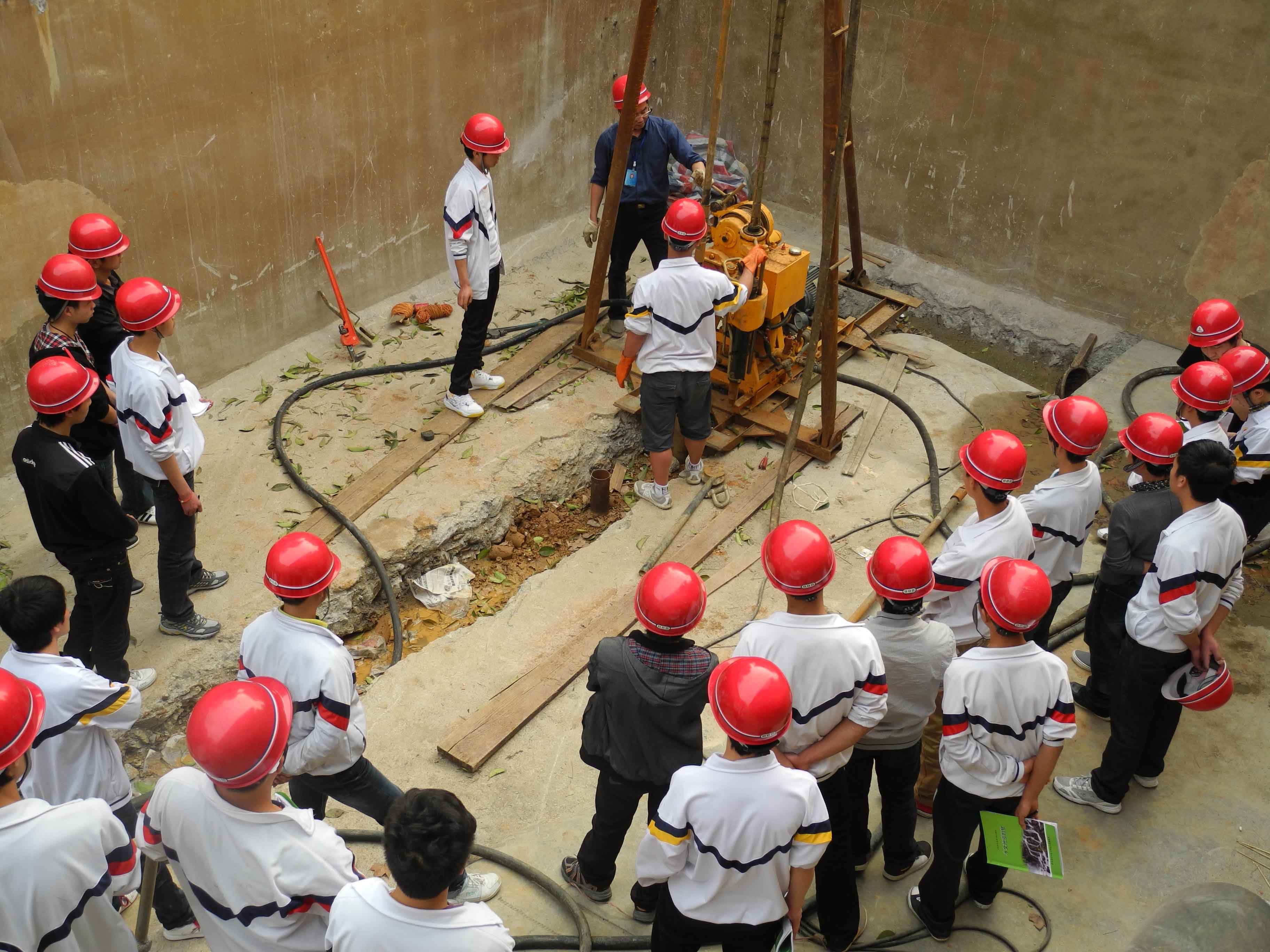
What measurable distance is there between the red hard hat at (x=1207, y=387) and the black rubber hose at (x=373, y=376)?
481cm

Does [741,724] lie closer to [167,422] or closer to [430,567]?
[167,422]

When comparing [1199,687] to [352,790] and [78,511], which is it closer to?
[352,790]

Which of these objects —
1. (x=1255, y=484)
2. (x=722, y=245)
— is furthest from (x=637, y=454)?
(x=1255, y=484)

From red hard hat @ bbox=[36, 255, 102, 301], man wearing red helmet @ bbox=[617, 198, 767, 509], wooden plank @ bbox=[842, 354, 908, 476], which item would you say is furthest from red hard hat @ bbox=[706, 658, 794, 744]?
wooden plank @ bbox=[842, 354, 908, 476]

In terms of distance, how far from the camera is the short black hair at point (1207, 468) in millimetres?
4672

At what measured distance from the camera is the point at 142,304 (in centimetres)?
522

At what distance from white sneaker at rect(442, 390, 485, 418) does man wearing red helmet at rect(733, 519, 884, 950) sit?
4.41m

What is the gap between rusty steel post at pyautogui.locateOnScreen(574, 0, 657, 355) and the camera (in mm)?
7555

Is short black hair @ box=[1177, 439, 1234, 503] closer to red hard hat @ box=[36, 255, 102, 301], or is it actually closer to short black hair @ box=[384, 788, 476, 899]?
short black hair @ box=[384, 788, 476, 899]

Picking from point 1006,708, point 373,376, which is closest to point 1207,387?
point 1006,708

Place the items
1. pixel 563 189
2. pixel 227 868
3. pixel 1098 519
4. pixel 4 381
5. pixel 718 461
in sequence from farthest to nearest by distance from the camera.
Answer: pixel 563 189, pixel 718 461, pixel 1098 519, pixel 4 381, pixel 227 868

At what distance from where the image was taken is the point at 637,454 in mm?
8492

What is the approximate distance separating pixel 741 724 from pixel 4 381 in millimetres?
5969

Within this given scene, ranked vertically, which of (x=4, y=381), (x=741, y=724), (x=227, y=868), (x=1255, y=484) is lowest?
(x=4, y=381)
